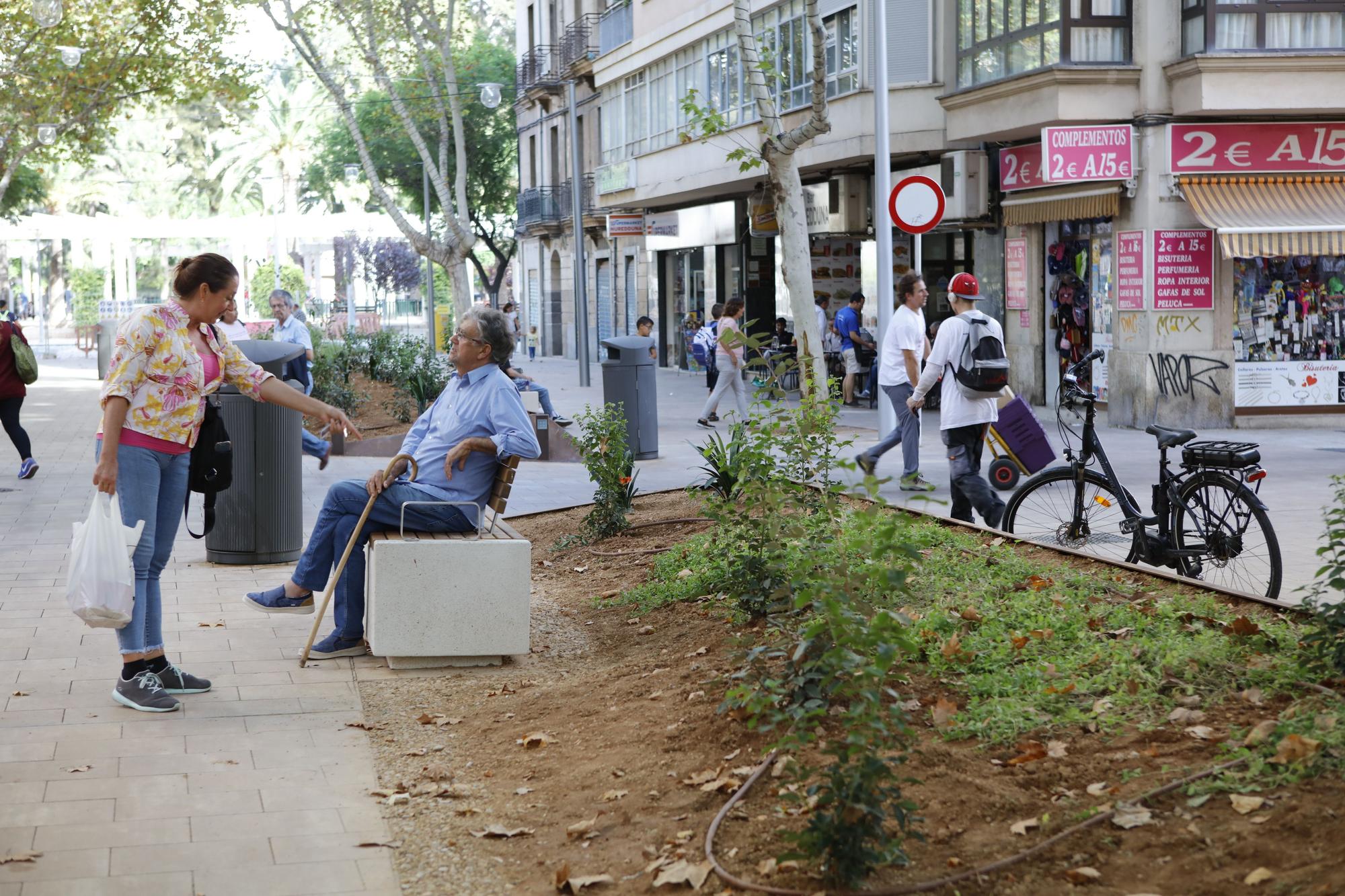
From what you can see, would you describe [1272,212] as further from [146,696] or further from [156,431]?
[146,696]

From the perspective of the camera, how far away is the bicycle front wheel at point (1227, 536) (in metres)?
7.41

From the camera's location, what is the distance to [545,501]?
12.5 meters

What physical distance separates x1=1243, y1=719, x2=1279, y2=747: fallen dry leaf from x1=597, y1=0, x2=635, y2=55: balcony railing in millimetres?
30794

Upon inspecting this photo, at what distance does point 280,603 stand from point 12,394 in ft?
28.3

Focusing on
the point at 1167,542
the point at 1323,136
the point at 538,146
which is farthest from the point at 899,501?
the point at 538,146

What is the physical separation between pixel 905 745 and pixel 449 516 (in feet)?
11.8

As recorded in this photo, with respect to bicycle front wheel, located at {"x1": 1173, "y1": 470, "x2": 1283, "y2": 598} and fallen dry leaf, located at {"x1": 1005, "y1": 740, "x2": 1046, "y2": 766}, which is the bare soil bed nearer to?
fallen dry leaf, located at {"x1": 1005, "y1": 740, "x2": 1046, "y2": 766}

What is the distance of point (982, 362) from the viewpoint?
30.6ft

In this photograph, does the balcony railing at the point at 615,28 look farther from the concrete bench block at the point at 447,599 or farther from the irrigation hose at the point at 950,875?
the irrigation hose at the point at 950,875

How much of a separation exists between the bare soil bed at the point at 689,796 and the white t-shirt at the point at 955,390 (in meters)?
3.44

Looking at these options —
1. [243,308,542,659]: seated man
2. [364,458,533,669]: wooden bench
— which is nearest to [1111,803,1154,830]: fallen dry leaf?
[364,458,533,669]: wooden bench

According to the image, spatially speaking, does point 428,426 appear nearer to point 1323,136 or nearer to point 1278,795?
point 1278,795

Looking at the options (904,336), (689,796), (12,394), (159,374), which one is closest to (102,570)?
(159,374)

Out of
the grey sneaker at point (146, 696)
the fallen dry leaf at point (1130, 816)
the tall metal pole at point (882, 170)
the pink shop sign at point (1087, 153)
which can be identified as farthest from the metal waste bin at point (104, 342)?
the fallen dry leaf at point (1130, 816)
